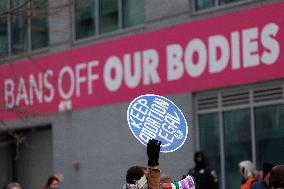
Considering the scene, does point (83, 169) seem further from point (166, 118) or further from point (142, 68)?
point (166, 118)

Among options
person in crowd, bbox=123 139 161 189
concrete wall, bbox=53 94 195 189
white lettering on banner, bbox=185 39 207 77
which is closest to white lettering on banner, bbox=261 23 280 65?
white lettering on banner, bbox=185 39 207 77

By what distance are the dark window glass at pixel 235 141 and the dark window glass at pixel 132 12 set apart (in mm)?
3355

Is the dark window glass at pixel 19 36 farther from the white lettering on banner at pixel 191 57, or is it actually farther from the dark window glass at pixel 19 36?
the white lettering on banner at pixel 191 57

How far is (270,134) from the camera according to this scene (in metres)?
18.8

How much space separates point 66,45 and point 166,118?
16069mm

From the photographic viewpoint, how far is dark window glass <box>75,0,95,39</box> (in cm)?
2347

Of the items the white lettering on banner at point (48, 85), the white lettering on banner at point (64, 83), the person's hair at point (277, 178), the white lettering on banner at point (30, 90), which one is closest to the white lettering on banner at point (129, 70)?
the white lettering on banner at point (64, 83)

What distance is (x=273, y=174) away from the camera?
22.3ft

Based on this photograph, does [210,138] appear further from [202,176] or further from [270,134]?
[202,176]

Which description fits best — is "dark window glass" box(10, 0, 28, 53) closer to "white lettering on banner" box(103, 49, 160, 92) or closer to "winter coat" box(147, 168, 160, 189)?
"white lettering on banner" box(103, 49, 160, 92)

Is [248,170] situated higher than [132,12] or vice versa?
[132,12]

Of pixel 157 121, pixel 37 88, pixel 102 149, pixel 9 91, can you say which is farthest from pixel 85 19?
pixel 157 121

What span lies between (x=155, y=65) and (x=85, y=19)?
324 centimetres

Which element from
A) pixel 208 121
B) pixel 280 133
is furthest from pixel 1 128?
pixel 280 133
